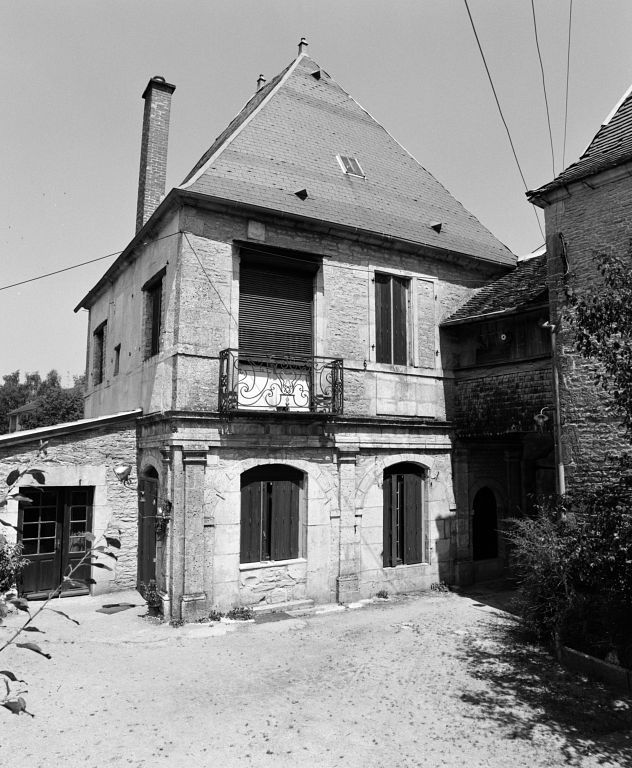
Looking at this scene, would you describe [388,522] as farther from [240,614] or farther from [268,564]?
[240,614]

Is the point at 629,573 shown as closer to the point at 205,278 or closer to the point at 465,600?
the point at 465,600

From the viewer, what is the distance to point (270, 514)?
10.8 m

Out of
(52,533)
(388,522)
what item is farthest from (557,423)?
(52,533)

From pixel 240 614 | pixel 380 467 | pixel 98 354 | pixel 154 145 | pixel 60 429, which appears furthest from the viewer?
pixel 98 354

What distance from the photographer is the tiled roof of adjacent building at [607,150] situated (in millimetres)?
9383

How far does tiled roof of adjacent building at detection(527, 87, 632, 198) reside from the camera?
9.38m

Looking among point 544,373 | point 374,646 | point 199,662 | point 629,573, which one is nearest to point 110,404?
point 199,662

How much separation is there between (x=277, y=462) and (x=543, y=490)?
741 cm

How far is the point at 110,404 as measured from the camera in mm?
14695

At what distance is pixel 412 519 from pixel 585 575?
4.92 meters

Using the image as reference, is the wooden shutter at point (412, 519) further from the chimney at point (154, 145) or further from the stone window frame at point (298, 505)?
A: the chimney at point (154, 145)

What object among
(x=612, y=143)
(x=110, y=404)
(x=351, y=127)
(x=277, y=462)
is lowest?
(x=277, y=462)

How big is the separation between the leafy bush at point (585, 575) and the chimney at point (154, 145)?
11361 millimetres

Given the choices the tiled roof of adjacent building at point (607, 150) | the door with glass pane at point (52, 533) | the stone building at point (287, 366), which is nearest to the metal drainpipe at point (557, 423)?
the tiled roof of adjacent building at point (607, 150)
